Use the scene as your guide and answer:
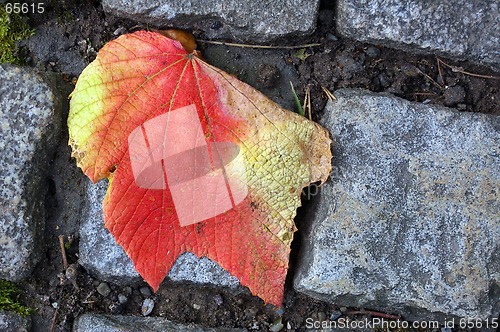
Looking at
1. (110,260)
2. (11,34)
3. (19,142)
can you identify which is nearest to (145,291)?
(110,260)

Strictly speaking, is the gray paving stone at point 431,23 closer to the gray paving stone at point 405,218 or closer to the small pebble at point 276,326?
the gray paving stone at point 405,218

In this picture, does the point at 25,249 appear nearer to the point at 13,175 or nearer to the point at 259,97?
the point at 13,175

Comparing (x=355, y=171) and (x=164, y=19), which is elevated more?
(x=164, y=19)

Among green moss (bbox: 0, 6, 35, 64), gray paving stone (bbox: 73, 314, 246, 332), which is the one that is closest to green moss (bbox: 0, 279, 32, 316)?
gray paving stone (bbox: 73, 314, 246, 332)

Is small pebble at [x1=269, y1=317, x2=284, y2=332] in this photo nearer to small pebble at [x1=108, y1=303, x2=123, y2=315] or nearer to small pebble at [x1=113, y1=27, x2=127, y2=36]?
small pebble at [x1=108, y1=303, x2=123, y2=315]

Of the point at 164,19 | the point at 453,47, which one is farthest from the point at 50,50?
the point at 453,47
